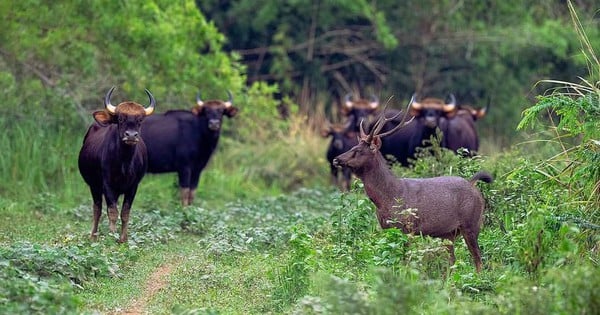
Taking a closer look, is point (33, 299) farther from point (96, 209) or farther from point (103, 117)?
point (103, 117)

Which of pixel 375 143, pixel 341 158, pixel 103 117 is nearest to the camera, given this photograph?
pixel 341 158

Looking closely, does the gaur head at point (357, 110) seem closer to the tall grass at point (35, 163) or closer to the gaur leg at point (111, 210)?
the tall grass at point (35, 163)

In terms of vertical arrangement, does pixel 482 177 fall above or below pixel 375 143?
below

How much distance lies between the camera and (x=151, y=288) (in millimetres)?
10203

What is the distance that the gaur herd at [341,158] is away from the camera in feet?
35.4

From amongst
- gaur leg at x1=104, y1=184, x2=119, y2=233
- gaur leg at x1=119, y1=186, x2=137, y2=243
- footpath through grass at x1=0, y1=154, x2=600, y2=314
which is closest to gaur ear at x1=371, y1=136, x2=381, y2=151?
footpath through grass at x1=0, y1=154, x2=600, y2=314

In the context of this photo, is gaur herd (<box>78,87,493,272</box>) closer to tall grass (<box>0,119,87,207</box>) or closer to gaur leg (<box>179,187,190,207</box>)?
gaur leg (<box>179,187,190,207</box>)

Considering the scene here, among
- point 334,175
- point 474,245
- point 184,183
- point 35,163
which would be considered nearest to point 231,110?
point 184,183

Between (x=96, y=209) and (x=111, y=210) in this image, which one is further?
(x=96, y=209)

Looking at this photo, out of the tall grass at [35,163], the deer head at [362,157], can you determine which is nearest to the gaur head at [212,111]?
the tall grass at [35,163]

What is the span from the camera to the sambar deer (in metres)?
10.7

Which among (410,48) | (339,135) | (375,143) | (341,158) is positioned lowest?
(339,135)

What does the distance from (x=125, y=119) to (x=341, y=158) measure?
332 cm

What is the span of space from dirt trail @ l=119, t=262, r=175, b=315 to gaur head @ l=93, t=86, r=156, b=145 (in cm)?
206
